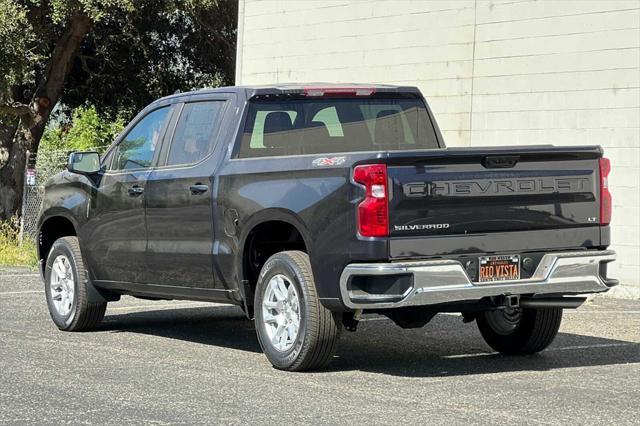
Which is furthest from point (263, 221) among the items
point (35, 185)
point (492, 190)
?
point (35, 185)

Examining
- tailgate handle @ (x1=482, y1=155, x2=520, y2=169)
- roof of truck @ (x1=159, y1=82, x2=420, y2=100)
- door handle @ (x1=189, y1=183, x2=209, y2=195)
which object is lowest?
door handle @ (x1=189, y1=183, x2=209, y2=195)

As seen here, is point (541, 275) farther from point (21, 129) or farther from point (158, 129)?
point (21, 129)

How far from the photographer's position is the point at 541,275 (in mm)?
9164

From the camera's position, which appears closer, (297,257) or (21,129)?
(297,257)

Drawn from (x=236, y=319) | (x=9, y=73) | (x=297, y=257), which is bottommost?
(x=236, y=319)

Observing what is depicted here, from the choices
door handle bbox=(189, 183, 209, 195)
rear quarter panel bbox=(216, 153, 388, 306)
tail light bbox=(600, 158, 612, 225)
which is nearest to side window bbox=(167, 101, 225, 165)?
door handle bbox=(189, 183, 209, 195)

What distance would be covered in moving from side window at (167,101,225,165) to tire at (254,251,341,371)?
1343 millimetres

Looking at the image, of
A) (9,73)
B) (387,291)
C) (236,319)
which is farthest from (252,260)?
(9,73)

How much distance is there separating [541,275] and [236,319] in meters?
4.36

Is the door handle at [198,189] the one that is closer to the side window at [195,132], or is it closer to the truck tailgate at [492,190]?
the side window at [195,132]

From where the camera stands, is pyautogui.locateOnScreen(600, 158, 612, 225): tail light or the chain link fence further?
the chain link fence

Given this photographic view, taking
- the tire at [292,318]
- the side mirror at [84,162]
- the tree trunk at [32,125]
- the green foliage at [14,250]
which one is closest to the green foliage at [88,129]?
the tree trunk at [32,125]

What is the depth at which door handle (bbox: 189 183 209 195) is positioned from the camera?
33.2 ft

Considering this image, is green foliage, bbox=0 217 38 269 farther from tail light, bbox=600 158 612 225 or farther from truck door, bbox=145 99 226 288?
tail light, bbox=600 158 612 225
